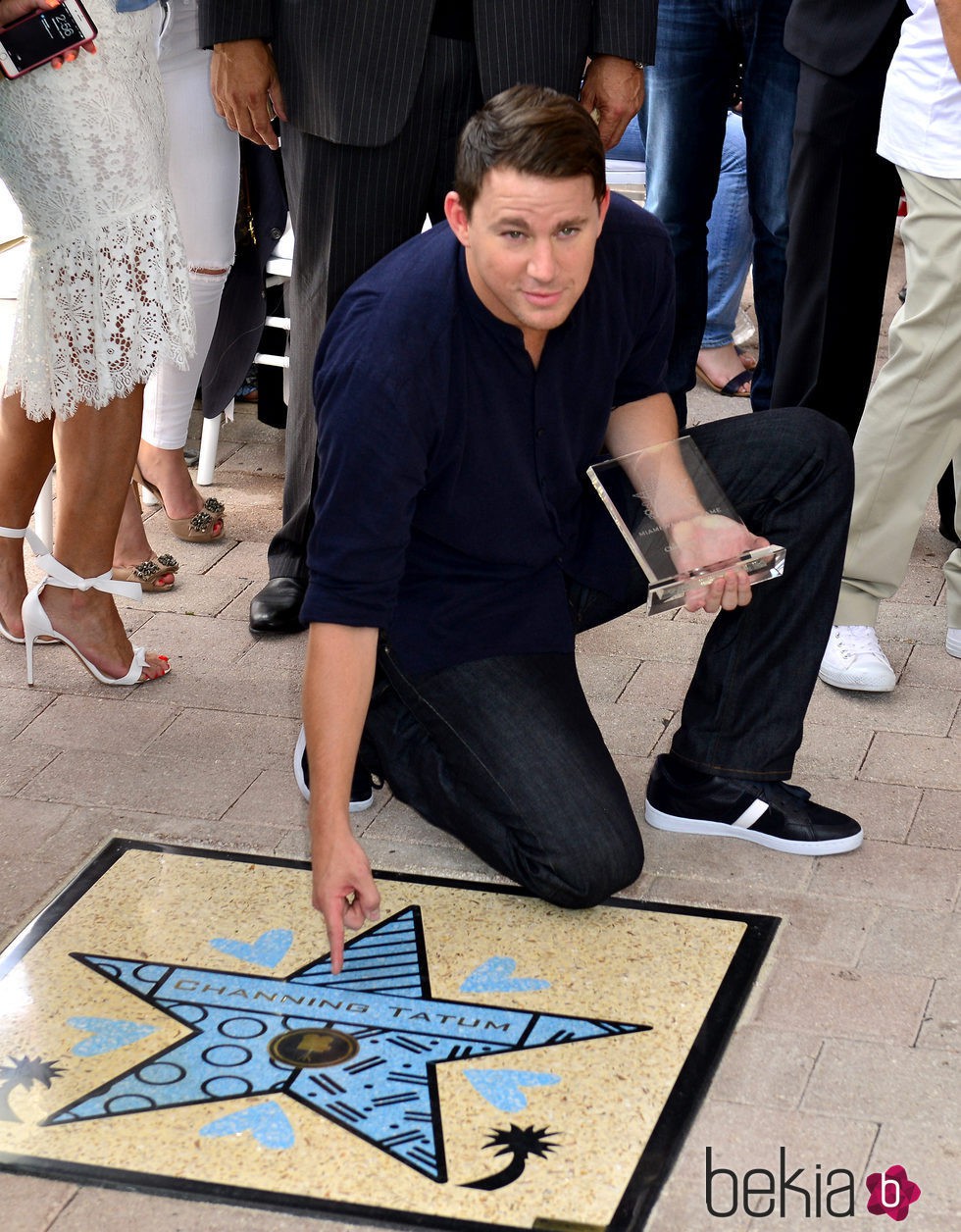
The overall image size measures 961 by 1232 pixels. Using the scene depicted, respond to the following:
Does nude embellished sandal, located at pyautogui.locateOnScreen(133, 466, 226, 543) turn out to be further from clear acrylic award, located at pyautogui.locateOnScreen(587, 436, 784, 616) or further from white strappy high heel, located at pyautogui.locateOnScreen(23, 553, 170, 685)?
clear acrylic award, located at pyautogui.locateOnScreen(587, 436, 784, 616)

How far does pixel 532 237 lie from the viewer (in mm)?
2240

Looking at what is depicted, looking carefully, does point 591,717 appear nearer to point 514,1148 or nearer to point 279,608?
point 514,1148

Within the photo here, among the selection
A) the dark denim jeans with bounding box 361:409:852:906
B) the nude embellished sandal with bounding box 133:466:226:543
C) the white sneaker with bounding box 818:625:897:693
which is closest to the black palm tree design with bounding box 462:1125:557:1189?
the dark denim jeans with bounding box 361:409:852:906

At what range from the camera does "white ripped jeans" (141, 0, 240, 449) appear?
11.9 ft

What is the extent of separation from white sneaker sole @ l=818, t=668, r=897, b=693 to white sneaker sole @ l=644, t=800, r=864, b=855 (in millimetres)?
554

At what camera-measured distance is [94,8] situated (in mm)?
2822

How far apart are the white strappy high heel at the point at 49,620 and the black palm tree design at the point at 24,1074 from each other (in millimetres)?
1180

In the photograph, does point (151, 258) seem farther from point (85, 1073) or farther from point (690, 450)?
point (85, 1073)

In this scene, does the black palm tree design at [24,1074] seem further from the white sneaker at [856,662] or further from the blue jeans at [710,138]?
the blue jeans at [710,138]

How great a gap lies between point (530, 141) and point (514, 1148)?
1288mm

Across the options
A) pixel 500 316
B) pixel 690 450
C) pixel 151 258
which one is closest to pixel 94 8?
pixel 151 258

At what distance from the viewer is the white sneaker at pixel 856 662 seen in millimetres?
3184

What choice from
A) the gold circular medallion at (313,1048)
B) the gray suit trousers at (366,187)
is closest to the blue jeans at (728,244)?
the gray suit trousers at (366,187)

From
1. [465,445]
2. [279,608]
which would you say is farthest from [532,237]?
[279,608]
